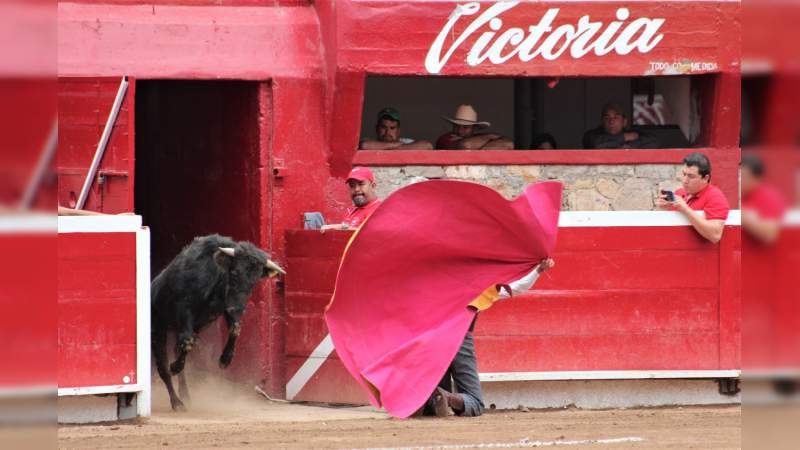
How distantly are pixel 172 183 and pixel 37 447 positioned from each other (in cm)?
1066

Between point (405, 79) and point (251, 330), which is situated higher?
point (405, 79)

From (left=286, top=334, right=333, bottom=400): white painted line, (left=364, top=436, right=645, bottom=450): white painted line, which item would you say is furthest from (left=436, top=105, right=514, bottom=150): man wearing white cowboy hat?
(left=364, top=436, right=645, bottom=450): white painted line

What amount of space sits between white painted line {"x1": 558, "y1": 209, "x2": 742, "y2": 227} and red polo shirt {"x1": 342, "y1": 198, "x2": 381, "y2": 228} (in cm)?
129

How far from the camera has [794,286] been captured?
190cm

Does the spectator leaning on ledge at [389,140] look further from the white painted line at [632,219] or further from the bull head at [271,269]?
the bull head at [271,269]

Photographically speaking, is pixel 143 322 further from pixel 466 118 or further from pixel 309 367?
pixel 466 118

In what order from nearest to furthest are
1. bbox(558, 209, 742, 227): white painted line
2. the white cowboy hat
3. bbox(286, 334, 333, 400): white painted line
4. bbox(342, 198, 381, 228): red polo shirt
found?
bbox(342, 198, 381, 228): red polo shirt
bbox(558, 209, 742, 227): white painted line
bbox(286, 334, 333, 400): white painted line
the white cowboy hat

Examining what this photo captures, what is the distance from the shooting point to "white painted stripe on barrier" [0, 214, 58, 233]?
1.94m

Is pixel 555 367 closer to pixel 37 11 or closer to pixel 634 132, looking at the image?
pixel 634 132

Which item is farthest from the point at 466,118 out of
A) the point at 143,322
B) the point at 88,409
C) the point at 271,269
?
the point at 88,409

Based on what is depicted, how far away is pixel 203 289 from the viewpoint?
9086mm

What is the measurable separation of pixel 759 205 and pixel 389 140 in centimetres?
889

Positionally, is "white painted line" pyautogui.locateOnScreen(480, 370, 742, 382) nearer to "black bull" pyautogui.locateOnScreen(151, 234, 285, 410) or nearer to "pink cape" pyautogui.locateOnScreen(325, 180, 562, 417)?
"pink cape" pyautogui.locateOnScreen(325, 180, 562, 417)

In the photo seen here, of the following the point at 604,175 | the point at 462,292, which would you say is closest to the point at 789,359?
the point at 462,292
